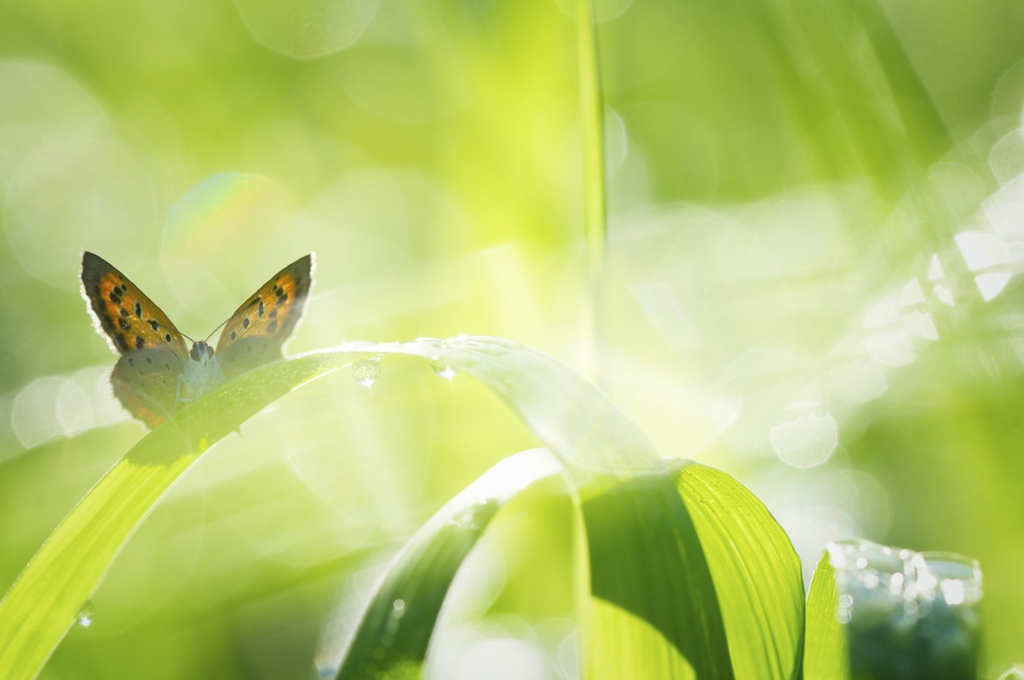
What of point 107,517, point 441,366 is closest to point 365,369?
point 441,366

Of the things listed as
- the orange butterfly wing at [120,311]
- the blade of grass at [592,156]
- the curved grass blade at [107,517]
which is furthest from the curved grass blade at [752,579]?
the orange butterfly wing at [120,311]

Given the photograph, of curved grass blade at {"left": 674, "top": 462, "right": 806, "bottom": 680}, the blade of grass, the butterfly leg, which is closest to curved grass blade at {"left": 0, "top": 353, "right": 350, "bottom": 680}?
curved grass blade at {"left": 674, "top": 462, "right": 806, "bottom": 680}

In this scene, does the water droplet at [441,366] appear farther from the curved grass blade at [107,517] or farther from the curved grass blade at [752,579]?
the curved grass blade at [752,579]

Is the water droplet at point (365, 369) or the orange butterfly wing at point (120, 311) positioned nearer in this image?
the water droplet at point (365, 369)

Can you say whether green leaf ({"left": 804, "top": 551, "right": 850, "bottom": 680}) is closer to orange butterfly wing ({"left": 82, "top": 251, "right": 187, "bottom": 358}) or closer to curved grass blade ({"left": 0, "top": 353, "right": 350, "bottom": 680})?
curved grass blade ({"left": 0, "top": 353, "right": 350, "bottom": 680})

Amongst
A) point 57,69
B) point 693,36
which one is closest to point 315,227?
point 57,69
